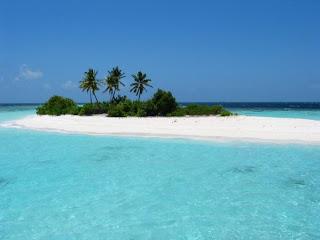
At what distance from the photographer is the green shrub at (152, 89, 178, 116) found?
172ft

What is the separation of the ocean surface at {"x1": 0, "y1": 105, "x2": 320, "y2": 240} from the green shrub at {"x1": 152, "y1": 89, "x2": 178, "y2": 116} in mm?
30264

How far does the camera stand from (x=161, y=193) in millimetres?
12648

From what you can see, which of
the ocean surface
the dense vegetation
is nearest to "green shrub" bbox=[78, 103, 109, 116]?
the dense vegetation

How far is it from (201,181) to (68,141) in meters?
14.7

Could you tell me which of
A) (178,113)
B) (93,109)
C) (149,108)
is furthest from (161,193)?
(93,109)

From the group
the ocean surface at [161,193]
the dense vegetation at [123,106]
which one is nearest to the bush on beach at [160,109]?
the dense vegetation at [123,106]

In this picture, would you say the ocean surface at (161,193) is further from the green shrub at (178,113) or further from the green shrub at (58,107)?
the green shrub at (58,107)

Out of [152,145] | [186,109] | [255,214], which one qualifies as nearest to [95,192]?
[255,214]

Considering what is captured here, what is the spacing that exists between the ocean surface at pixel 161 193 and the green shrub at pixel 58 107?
3926 centimetres

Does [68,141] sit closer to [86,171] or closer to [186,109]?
[86,171]

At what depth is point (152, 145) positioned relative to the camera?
78.1 ft

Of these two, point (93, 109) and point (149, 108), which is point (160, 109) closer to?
point (149, 108)

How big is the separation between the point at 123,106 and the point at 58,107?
14597mm

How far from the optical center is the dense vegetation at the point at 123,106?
172ft
